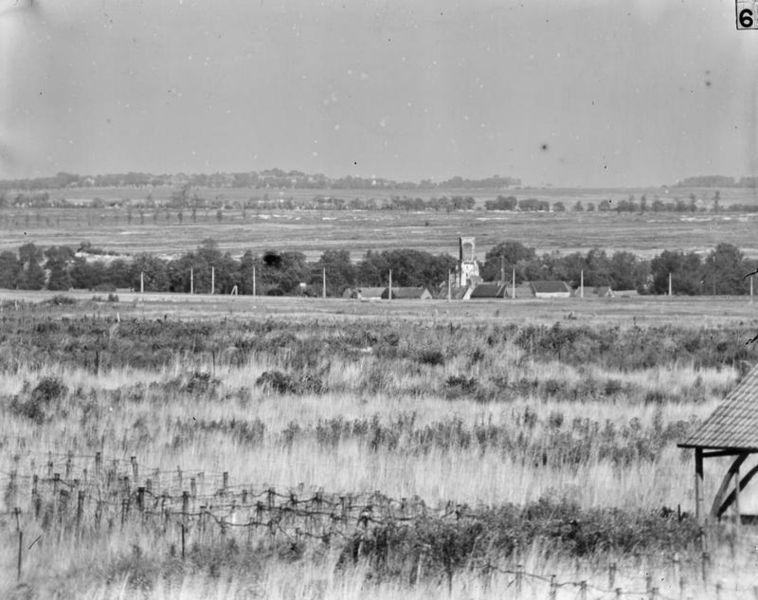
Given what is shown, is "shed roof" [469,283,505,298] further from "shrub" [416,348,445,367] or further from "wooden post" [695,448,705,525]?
"wooden post" [695,448,705,525]

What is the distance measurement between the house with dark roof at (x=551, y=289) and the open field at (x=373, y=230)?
23.6 meters

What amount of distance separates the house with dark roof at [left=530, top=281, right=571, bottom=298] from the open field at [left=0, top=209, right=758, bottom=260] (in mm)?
23568

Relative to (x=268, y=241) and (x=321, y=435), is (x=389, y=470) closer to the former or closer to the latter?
(x=321, y=435)

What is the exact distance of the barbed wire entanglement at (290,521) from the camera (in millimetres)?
Answer: 9977

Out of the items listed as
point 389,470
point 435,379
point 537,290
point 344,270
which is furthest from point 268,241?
point 389,470

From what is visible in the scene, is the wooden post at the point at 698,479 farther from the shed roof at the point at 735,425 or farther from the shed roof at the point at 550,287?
the shed roof at the point at 550,287

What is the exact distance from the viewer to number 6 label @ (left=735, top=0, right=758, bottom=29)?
9414 millimetres

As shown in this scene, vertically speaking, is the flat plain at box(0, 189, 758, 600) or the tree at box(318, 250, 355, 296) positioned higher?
the tree at box(318, 250, 355, 296)

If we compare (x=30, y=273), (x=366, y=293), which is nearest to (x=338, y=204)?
(x=366, y=293)

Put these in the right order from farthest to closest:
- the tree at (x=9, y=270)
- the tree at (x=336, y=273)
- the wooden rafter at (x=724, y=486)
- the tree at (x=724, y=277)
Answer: the tree at (x=336, y=273) < the tree at (x=724, y=277) < the tree at (x=9, y=270) < the wooden rafter at (x=724, y=486)

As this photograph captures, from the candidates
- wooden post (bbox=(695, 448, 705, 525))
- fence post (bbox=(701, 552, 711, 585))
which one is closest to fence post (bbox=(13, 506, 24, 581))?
fence post (bbox=(701, 552, 711, 585))

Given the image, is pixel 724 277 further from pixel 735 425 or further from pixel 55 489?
pixel 55 489

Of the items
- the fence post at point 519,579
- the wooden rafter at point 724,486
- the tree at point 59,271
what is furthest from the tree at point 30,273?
the fence post at point 519,579

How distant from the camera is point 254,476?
1382 cm
